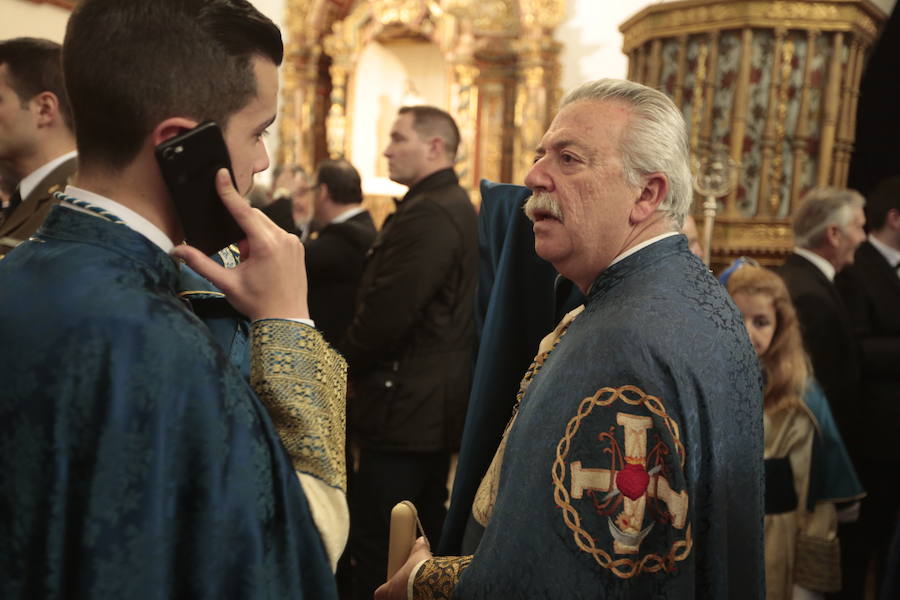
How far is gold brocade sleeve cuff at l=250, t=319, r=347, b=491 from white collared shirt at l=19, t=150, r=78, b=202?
151cm

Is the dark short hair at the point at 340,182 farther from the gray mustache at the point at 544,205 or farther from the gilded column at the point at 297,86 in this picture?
the gilded column at the point at 297,86

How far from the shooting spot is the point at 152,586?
2.85ft

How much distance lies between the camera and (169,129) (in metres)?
0.98

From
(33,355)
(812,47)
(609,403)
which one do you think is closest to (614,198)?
(609,403)

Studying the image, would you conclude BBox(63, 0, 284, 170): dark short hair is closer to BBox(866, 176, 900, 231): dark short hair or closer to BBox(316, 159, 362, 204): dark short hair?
BBox(316, 159, 362, 204): dark short hair

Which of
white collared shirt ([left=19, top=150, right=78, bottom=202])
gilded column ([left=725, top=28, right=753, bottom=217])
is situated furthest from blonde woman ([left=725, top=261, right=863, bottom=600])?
gilded column ([left=725, top=28, right=753, bottom=217])

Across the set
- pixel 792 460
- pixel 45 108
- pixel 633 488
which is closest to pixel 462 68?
pixel 792 460

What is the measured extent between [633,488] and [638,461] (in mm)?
42

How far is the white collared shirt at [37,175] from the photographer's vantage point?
7.35 ft

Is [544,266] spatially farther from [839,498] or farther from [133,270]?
[839,498]

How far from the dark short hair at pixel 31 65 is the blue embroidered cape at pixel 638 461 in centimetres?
155

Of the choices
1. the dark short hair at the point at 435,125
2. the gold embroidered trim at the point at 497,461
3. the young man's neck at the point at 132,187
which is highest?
the dark short hair at the point at 435,125

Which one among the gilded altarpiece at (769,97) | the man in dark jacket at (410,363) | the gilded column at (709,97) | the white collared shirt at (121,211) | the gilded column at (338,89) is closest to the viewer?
the white collared shirt at (121,211)

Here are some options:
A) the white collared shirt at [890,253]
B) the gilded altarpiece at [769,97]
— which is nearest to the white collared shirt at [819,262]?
the white collared shirt at [890,253]
